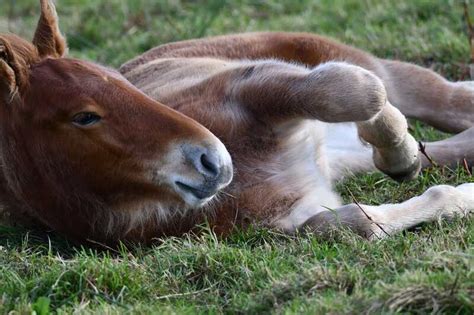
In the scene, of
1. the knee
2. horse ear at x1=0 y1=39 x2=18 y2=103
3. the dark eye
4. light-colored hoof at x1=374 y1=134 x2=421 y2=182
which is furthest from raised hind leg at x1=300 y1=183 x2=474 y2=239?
horse ear at x1=0 y1=39 x2=18 y2=103

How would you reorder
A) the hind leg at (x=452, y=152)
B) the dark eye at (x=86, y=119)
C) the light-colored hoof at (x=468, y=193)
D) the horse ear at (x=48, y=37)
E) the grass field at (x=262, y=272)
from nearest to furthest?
1. the grass field at (x=262, y=272)
2. the dark eye at (x=86, y=119)
3. the light-colored hoof at (x=468, y=193)
4. the horse ear at (x=48, y=37)
5. the hind leg at (x=452, y=152)

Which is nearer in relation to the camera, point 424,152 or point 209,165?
point 209,165

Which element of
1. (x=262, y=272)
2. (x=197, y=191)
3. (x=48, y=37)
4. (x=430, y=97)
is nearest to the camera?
(x=262, y=272)

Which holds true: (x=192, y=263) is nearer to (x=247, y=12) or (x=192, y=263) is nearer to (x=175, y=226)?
(x=175, y=226)

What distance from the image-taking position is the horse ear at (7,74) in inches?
195

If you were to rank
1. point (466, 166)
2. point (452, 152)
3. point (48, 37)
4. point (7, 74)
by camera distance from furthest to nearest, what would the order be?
point (452, 152) → point (466, 166) → point (48, 37) → point (7, 74)

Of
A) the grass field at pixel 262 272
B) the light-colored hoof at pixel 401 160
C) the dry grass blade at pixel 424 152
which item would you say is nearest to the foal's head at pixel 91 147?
the grass field at pixel 262 272

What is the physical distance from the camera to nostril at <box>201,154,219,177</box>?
4.57m

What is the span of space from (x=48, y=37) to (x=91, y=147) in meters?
1.01

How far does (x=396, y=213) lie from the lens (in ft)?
16.9

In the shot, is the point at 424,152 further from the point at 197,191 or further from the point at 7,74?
the point at 7,74

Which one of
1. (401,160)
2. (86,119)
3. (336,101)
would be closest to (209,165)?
(86,119)

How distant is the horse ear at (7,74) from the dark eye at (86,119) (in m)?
0.40

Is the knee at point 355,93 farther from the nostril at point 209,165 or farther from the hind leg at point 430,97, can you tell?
the hind leg at point 430,97
